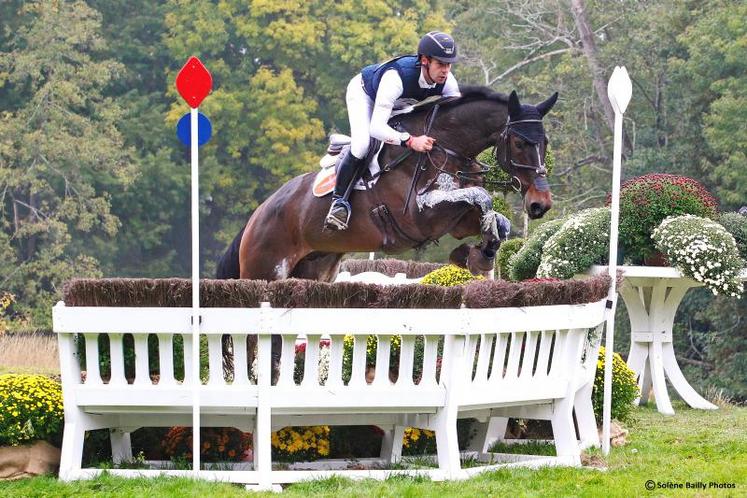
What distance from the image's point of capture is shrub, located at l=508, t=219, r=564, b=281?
435 inches

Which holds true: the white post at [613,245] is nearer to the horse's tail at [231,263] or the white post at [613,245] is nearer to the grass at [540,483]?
the grass at [540,483]

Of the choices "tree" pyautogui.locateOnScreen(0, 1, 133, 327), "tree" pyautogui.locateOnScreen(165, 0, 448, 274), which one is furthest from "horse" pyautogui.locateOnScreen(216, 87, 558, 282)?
"tree" pyautogui.locateOnScreen(165, 0, 448, 274)

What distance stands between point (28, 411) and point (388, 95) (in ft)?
10.2

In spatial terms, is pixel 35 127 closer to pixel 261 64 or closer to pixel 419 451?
pixel 261 64

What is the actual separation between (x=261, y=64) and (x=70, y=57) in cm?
760

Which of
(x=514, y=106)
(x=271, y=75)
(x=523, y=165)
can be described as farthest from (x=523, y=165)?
(x=271, y=75)

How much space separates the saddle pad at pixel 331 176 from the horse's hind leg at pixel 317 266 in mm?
630

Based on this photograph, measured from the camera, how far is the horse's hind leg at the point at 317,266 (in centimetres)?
876

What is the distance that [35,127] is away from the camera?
101 feet

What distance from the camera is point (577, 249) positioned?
1020 cm

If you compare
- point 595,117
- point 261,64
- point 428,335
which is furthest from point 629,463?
point 261,64

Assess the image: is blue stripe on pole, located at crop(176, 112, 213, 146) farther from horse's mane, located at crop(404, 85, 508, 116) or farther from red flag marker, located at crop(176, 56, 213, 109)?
horse's mane, located at crop(404, 85, 508, 116)

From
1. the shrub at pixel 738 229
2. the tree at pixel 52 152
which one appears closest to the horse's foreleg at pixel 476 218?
the shrub at pixel 738 229

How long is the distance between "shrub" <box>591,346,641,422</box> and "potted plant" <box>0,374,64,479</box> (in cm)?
325
